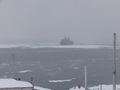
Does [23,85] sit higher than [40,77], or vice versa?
[23,85]

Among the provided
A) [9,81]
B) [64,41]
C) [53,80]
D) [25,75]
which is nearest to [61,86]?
[53,80]

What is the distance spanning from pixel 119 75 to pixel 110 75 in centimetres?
48

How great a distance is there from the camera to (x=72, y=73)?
15461mm

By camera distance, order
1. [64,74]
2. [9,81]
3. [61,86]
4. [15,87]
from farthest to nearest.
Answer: [64,74], [61,86], [9,81], [15,87]

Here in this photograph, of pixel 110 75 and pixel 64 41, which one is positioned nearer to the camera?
pixel 110 75

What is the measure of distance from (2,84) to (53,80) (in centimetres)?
812

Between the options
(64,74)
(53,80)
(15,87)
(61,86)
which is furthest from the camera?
(64,74)

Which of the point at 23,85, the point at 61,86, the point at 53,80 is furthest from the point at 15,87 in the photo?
the point at 53,80

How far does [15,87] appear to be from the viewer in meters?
4.90

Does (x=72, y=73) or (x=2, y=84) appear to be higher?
(x=2, y=84)

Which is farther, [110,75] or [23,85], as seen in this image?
[110,75]

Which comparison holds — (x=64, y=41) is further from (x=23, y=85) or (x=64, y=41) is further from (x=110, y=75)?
(x=23, y=85)

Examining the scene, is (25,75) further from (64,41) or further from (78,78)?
(64,41)

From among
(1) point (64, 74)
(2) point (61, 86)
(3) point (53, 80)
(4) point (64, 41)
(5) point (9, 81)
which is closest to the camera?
(5) point (9, 81)
